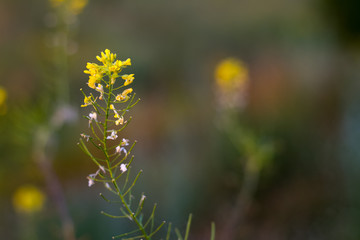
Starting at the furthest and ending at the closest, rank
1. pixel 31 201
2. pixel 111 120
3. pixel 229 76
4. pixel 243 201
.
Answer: pixel 243 201 → pixel 31 201 → pixel 229 76 → pixel 111 120

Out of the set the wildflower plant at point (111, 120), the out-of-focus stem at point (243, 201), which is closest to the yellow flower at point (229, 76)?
the out-of-focus stem at point (243, 201)

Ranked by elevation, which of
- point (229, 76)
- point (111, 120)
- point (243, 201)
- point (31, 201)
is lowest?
point (243, 201)

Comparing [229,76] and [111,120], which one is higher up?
[229,76]

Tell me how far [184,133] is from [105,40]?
1192mm

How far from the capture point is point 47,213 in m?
3.46

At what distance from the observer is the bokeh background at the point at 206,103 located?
141 inches

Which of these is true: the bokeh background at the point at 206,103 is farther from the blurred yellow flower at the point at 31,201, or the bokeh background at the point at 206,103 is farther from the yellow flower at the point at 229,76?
the yellow flower at the point at 229,76

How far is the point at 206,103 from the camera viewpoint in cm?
413

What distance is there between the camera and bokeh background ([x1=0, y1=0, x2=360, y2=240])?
3.59 metres

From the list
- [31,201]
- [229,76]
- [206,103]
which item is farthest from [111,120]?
[206,103]

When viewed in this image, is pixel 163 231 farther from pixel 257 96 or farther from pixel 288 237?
pixel 257 96

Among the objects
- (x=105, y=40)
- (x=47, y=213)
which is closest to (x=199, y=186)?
(x=47, y=213)

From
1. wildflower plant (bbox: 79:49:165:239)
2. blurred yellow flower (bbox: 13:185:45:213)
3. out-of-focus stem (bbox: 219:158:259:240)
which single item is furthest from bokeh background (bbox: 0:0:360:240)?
wildflower plant (bbox: 79:49:165:239)

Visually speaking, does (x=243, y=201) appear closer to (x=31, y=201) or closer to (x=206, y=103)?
(x=31, y=201)
